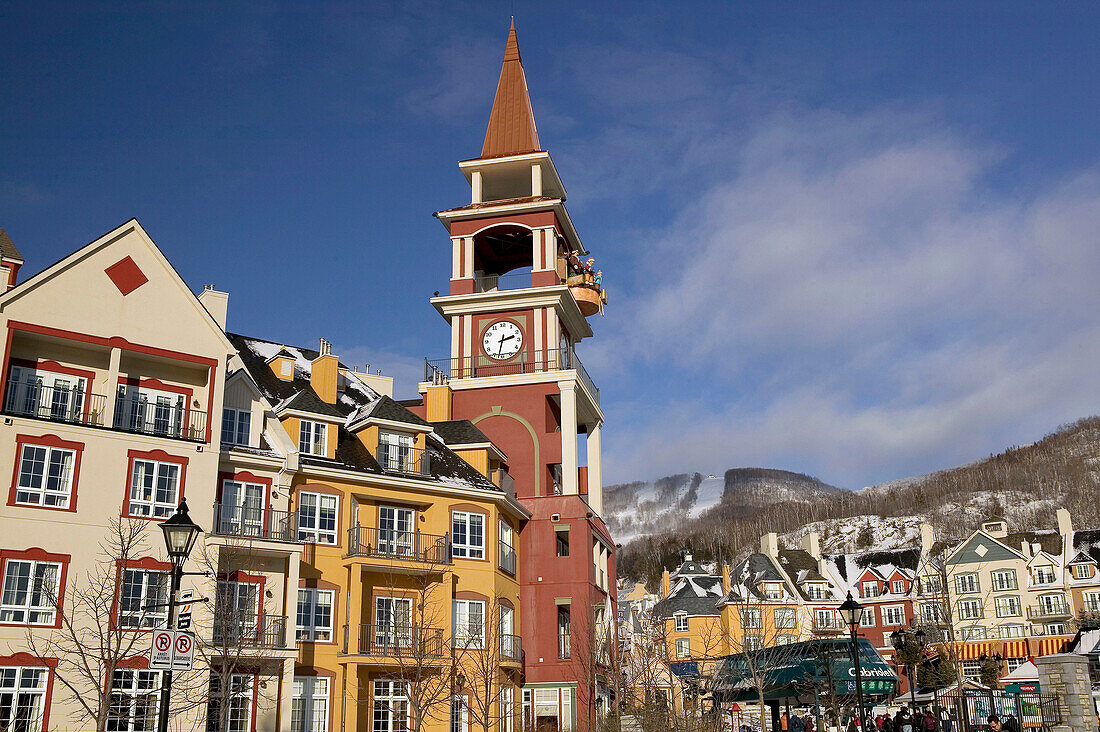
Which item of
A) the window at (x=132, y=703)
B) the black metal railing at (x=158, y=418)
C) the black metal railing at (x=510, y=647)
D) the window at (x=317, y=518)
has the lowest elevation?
the window at (x=132, y=703)

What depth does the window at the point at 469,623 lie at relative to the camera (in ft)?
124

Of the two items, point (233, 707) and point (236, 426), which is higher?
point (236, 426)

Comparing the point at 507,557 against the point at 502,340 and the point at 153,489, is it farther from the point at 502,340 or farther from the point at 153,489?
the point at 153,489

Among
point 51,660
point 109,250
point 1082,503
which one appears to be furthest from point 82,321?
point 1082,503

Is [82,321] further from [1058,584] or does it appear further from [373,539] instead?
[1058,584]

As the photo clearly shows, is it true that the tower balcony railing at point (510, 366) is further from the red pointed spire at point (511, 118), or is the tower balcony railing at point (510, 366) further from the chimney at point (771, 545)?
the chimney at point (771, 545)

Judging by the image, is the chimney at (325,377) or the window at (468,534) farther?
the chimney at (325,377)

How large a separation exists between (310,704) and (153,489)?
927cm

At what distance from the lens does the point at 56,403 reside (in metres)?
30.9

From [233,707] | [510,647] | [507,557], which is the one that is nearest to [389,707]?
[233,707]

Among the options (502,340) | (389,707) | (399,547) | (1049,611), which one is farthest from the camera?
(1049,611)

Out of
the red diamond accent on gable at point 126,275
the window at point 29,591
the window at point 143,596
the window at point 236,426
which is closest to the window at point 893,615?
the window at point 236,426

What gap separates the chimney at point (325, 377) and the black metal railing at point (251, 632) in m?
11.1

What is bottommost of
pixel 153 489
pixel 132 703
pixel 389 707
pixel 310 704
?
pixel 389 707
